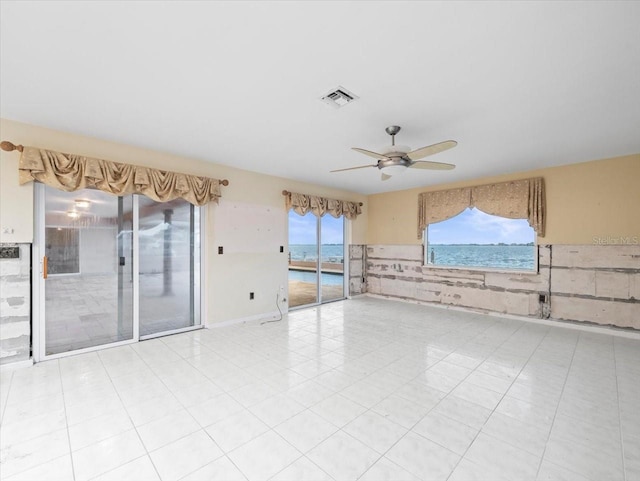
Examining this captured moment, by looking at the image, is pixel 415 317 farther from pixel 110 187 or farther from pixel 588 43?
pixel 110 187

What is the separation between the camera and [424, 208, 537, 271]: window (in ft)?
16.6

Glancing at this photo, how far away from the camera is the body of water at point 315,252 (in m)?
5.68

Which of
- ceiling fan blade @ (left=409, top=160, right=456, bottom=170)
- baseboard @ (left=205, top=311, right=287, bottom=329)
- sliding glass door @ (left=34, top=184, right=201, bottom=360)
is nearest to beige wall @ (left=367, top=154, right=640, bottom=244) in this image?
ceiling fan blade @ (left=409, top=160, right=456, bottom=170)

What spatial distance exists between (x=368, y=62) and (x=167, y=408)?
2.97 m

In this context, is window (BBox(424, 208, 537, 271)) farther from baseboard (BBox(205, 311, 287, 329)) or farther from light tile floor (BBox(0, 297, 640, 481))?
baseboard (BBox(205, 311, 287, 329))

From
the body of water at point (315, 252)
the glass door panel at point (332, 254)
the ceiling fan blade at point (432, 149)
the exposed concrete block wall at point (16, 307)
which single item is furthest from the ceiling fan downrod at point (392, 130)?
the exposed concrete block wall at point (16, 307)

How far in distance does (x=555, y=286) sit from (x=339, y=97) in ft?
15.0

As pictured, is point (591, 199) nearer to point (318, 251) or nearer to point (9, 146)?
point (318, 251)

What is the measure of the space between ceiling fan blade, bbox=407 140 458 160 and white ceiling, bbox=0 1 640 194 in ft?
1.14

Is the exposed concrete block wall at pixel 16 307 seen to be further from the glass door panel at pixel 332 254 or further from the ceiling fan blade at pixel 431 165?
the glass door panel at pixel 332 254

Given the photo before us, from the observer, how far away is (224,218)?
4539 millimetres

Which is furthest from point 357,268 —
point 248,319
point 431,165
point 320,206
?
point 431,165

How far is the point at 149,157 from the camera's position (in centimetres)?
381

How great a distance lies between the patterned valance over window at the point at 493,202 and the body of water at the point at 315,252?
190 centimetres
